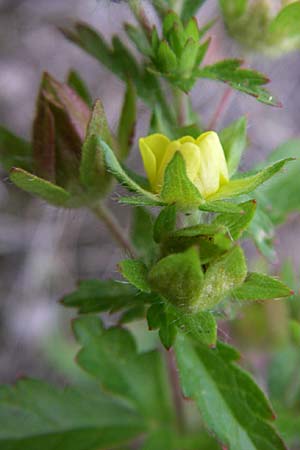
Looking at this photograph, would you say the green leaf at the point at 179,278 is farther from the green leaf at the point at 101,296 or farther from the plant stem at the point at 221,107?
the plant stem at the point at 221,107

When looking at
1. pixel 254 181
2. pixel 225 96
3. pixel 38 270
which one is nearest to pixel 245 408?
pixel 254 181

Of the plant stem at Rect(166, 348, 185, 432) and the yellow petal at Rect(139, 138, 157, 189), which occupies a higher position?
the yellow petal at Rect(139, 138, 157, 189)

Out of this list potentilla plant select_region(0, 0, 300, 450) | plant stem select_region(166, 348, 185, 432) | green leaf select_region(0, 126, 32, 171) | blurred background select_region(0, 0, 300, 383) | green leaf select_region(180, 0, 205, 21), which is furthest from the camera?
blurred background select_region(0, 0, 300, 383)

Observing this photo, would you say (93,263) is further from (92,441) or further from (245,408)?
(245,408)

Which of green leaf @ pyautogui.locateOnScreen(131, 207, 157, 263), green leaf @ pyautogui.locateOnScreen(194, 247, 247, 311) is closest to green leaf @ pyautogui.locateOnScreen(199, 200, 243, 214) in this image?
green leaf @ pyautogui.locateOnScreen(194, 247, 247, 311)

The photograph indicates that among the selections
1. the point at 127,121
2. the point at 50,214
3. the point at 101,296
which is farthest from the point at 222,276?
the point at 50,214

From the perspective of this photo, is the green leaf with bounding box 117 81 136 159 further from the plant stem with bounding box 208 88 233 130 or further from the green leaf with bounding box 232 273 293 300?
the green leaf with bounding box 232 273 293 300

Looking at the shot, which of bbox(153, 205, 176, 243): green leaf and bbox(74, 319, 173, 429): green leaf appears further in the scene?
bbox(74, 319, 173, 429): green leaf
